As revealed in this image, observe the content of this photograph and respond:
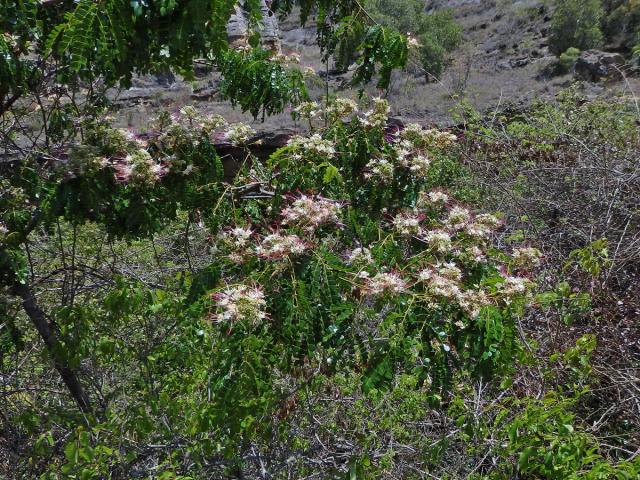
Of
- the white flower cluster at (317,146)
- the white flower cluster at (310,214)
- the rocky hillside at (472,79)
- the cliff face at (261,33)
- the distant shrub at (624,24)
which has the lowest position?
the rocky hillside at (472,79)

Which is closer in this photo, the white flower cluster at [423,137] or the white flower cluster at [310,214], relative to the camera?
the white flower cluster at [310,214]

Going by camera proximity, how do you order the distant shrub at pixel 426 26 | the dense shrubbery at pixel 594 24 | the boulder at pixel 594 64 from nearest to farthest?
the boulder at pixel 594 64
the dense shrubbery at pixel 594 24
the distant shrub at pixel 426 26

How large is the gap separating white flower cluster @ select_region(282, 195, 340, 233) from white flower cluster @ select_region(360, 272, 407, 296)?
35cm

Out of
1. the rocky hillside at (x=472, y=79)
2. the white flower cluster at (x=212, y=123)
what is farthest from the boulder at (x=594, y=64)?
the white flower cluster at (x=212, y=123)

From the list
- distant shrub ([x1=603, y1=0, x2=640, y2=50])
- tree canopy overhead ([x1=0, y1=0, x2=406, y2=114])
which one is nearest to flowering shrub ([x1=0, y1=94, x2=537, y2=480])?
tree canopy overhead ([x1=0, y1=0, x2=406, y2=114])

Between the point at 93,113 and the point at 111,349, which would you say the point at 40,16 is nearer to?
the point at 93,113

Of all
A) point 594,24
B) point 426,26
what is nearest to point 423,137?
point 594,24

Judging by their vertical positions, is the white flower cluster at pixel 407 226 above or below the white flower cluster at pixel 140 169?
below

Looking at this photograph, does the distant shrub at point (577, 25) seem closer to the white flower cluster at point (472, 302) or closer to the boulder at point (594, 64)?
the boulder at point (594, 64)

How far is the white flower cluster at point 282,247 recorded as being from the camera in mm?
2066

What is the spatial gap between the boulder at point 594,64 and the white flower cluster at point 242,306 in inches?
547

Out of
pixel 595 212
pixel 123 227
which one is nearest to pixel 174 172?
pixel 123 227

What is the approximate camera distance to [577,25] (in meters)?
16.3

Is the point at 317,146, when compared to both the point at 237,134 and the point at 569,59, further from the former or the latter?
the point at 569,59
